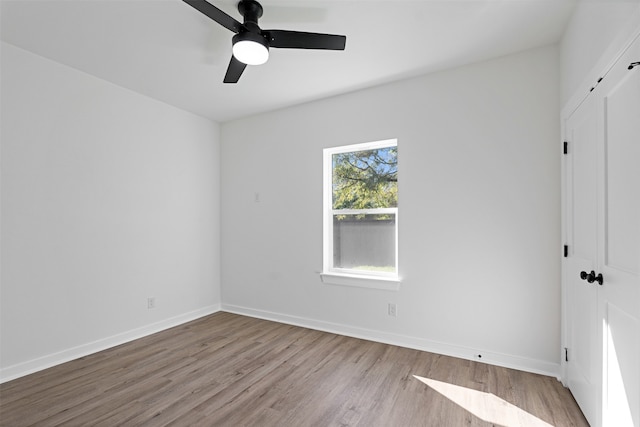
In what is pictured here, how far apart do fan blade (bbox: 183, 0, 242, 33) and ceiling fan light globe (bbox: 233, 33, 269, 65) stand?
67 mm

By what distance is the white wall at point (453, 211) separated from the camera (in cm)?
250

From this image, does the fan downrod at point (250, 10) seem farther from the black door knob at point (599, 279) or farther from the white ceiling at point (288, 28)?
the black door knob at point (599, 279)

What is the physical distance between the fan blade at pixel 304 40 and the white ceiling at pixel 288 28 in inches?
8.6

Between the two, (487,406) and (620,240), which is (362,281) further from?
(620,240)

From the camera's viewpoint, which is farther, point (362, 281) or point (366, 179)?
point (366, 179)

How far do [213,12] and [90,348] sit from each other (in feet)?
10.2

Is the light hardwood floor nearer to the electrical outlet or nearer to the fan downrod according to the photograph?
the electrical outlet

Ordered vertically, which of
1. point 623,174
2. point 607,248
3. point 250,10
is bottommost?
point 607,248

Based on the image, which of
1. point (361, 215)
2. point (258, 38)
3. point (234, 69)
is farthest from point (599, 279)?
point (234, 69)

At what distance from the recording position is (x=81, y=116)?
9.55ft

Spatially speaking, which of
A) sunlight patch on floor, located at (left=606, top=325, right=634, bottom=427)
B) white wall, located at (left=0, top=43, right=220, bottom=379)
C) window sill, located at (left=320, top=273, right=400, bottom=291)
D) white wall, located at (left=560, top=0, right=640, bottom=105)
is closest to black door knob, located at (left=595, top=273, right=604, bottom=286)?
sunlight patch on floor, located at (left=606, top=325, right=634, bottom=427)

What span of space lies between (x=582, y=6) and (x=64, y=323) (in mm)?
4596

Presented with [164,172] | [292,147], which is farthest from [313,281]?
[164,172]

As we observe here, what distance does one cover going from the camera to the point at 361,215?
136 inches
